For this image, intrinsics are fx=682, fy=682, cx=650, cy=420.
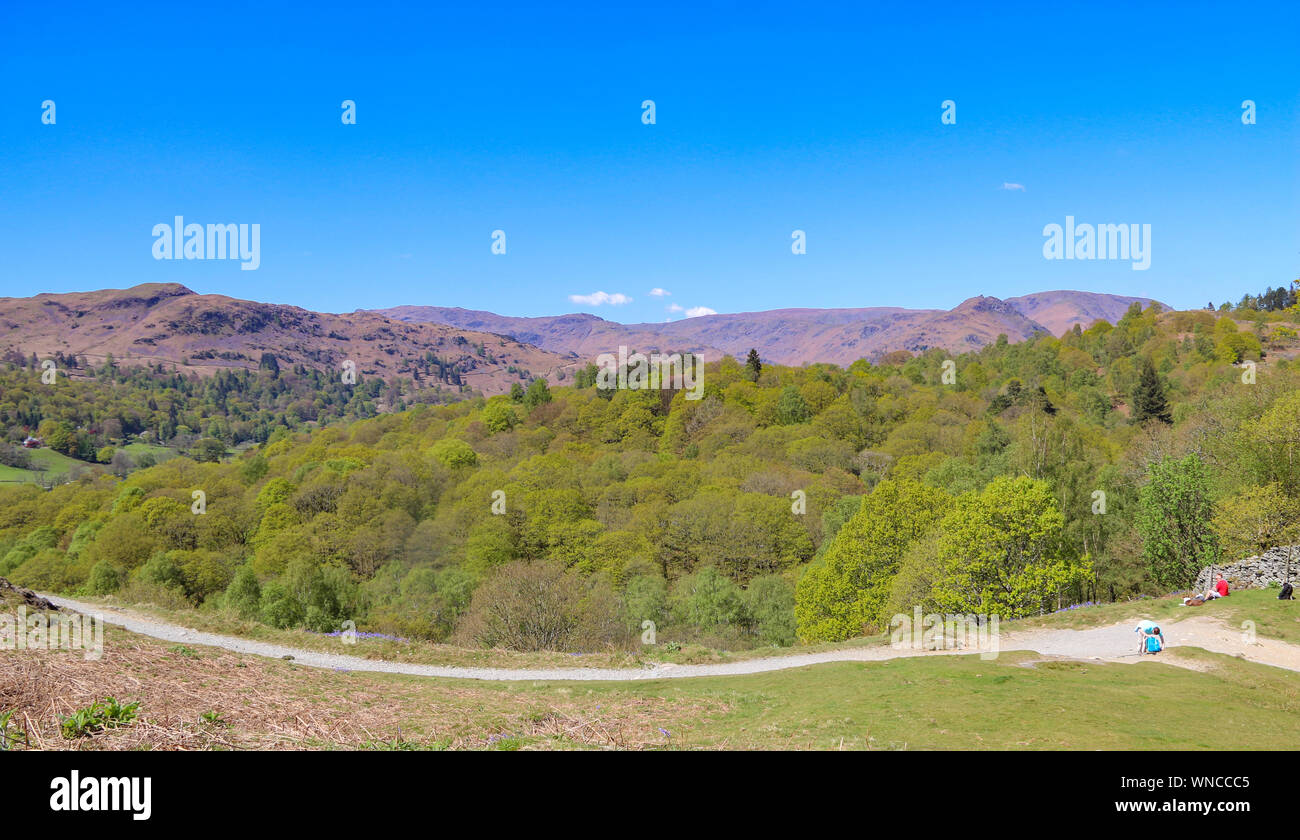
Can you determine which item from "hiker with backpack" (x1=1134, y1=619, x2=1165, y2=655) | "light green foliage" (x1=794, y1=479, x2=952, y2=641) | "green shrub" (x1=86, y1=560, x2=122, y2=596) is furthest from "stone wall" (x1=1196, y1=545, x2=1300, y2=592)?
"green shrub" (x1=86, y1=560, x2=122, y2=596)

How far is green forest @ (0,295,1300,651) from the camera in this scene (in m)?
33.3

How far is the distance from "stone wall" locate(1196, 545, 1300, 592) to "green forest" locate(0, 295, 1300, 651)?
1586 millimetres

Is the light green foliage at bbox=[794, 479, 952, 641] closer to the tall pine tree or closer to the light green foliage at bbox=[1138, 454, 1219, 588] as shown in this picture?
the light green foliage at bbox=[1138, 454, 1219, 588]

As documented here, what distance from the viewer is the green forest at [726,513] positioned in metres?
33.3

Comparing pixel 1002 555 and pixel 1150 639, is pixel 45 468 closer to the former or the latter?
pixel 1002 555

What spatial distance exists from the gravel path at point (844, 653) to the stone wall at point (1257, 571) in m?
6.62

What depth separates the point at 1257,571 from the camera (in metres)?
27.0

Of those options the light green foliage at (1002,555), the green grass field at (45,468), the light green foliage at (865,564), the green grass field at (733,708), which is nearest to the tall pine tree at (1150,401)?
the light green foliage at (865,564)

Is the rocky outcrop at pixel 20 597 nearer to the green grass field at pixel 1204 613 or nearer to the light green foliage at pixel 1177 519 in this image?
the green grass field at pixel 1204 613
